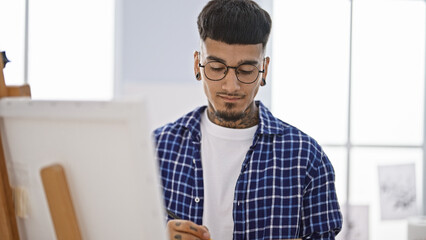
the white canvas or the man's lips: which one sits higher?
the man's lips

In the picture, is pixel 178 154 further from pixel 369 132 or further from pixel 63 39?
pixel 369 132

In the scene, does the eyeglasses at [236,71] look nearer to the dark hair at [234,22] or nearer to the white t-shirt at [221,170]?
the dark hair at [234,22]

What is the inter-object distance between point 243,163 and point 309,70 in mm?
2123

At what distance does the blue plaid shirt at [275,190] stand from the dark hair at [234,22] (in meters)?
0.25

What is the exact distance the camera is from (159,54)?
317 cm

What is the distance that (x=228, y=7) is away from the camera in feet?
4.88

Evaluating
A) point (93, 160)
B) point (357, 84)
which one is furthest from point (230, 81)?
point (357, 84)

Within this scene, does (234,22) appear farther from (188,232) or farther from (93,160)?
(93,160)

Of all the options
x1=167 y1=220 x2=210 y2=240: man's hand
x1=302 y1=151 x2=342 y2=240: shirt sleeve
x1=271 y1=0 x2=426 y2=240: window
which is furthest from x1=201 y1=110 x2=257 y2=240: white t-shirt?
x1=271 y1=0 x2=426 y2=240: window

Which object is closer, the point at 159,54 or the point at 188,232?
the point at 188,232

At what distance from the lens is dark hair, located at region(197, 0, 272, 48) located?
141 cm

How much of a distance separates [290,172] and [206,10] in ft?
1.79

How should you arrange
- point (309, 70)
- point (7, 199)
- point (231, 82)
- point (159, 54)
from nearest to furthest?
point (7, 199), point (231, 82), point (159, 54), point (309, 70)

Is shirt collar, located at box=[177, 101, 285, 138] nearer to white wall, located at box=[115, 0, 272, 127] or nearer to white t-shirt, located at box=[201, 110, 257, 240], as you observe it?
white t-shirt, located at box=[201, 110, 257, 240]
